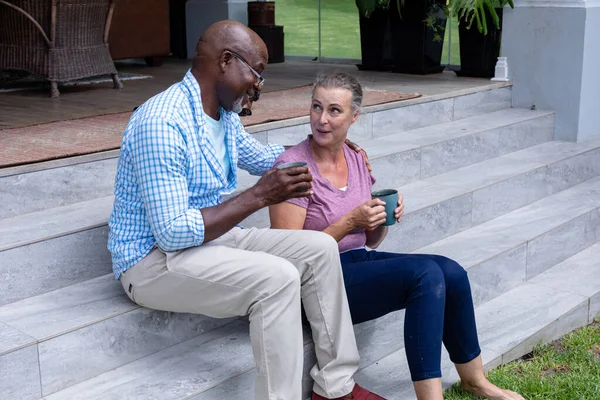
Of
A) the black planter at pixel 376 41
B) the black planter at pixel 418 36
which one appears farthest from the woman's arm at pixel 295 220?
the black planter at pixel 376 41

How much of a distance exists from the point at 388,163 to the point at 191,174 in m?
1.89

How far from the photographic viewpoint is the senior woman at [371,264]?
2.68 meters

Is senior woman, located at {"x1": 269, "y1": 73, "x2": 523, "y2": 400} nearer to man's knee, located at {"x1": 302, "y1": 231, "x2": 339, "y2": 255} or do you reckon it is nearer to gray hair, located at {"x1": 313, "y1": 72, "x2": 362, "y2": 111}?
gray hair, located at {"x1": 313, "y1": 72, "x2": 362, "y2": 111}

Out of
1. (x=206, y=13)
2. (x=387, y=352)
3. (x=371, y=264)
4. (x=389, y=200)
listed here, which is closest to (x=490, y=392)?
(x=387, y=352)

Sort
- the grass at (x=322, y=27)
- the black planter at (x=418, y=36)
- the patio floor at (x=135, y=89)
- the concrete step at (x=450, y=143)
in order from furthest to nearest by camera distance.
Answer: the grass at (x=322, y=27)
the black planter at (x=418, y=36)
the patio floor at (x=135, y=89)
the concrete step at (x=450, y=143)

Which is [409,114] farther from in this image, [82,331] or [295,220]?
[82,331]

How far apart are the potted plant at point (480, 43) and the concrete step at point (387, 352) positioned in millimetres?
2241

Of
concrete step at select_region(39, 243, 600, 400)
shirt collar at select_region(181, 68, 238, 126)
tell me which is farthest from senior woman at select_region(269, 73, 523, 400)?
shirt collar at select_region(181, 68, 238, 126)

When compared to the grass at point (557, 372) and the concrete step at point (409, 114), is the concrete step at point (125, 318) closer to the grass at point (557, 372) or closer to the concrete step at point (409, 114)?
the grass at point (557, 372)

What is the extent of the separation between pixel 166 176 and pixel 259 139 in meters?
1.79

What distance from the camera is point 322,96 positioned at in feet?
9.35

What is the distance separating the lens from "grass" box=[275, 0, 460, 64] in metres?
7.51

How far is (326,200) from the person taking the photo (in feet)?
9.38

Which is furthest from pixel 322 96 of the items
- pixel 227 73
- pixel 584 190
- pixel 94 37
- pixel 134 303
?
pixel 94 37
